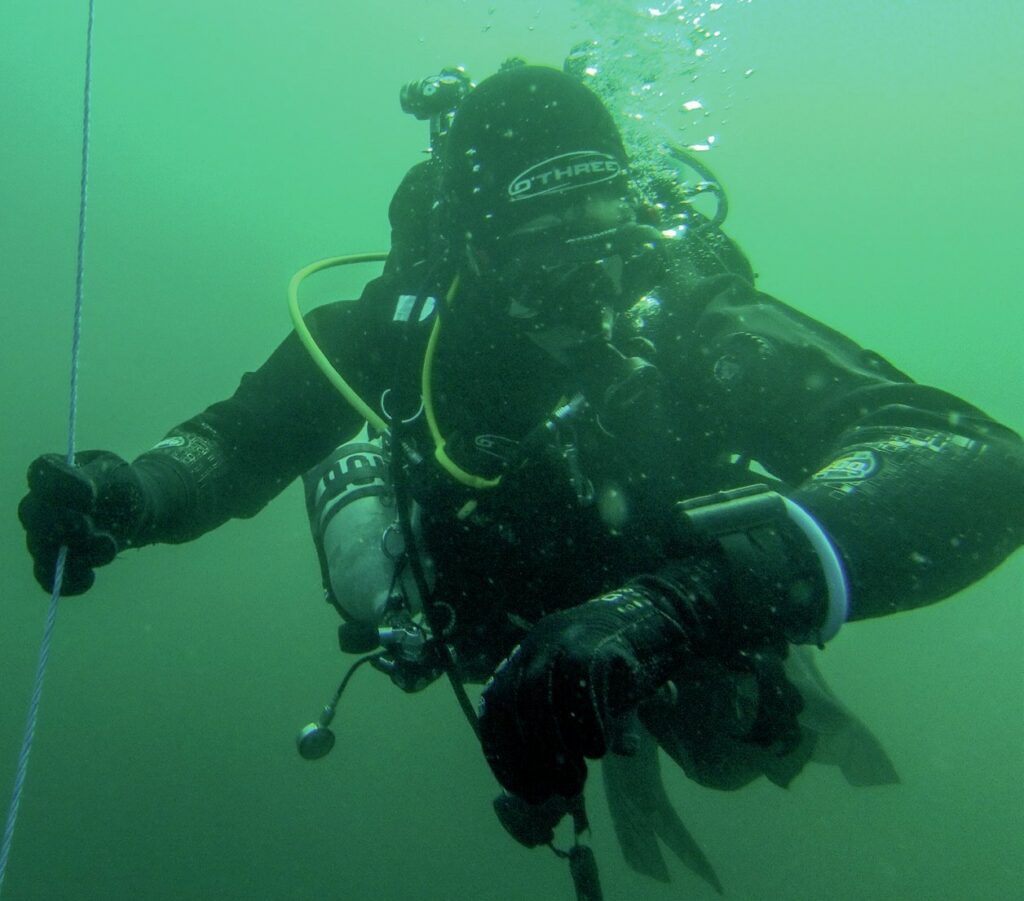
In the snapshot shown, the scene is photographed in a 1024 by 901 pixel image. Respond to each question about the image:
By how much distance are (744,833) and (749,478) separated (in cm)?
1226

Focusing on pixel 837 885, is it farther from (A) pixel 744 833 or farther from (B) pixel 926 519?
(B) pixel 926 519

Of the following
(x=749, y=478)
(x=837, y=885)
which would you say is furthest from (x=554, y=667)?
(x=837, y=885)

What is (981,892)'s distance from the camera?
11.6 meters

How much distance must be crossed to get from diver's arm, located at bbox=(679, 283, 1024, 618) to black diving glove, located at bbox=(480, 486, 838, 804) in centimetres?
14

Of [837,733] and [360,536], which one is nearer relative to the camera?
[360,536]

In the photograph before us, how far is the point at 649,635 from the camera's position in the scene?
1023mm

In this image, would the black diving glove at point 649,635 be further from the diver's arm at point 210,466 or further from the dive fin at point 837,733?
the dive fin at point 837,733

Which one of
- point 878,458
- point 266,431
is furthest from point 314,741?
point 878,458

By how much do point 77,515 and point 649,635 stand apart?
1595mm

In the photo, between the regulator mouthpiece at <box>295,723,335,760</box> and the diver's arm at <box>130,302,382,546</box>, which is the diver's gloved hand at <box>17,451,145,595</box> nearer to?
the diver's arm at <box>130,302,382,546</box>

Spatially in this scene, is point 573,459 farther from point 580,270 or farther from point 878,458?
point 878,458

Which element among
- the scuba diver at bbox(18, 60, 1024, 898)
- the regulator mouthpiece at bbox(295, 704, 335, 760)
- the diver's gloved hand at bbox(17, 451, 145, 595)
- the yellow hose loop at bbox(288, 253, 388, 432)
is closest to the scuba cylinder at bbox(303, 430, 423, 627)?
the scuba diver at bbox(18, 60, 1024, 898)

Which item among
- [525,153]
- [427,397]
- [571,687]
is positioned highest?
[525,153]

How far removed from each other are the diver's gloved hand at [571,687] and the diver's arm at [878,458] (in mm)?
404
